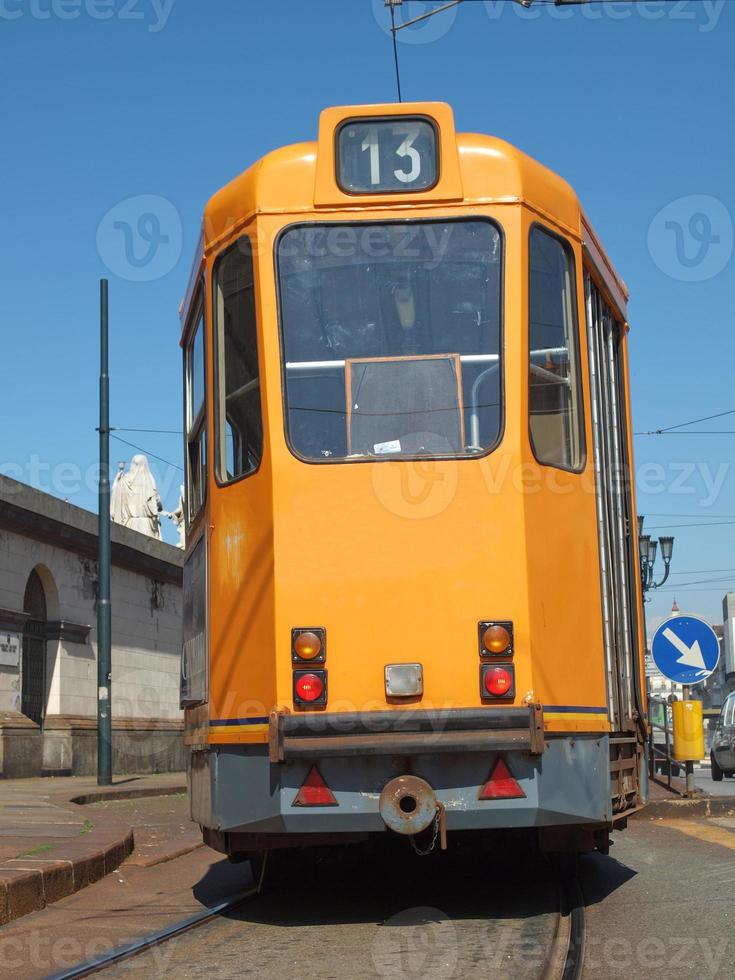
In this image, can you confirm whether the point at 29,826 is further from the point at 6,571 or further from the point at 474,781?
the point at 6,571

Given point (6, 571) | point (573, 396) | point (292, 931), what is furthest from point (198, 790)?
point (6, 571)

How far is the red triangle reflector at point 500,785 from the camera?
600cm

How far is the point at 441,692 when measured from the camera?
6.07m

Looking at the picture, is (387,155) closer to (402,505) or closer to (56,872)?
(402,505)

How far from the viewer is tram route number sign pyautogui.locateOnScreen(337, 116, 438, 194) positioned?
672 cm

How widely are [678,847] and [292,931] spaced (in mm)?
4480

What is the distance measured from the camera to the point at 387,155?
679cm

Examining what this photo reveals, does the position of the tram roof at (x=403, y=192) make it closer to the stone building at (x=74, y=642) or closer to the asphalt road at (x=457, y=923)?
the asphalt road at (x=457, y=923)

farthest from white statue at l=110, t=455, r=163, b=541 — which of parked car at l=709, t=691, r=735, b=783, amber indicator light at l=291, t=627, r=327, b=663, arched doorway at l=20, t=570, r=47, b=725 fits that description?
amber indicator light at l=291, t=627, r=327, b=663

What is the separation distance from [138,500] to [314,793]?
28.0 meters

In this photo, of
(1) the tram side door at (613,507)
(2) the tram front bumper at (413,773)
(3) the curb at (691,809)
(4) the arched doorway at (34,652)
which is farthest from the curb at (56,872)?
(4) the arched doorway at (34,652)

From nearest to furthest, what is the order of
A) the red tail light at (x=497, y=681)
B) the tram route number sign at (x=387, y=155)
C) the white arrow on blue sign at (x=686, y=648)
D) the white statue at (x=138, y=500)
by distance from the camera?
the red tail light at (x=497, y=681) → the tram route number sign at (x=387, y=155) → the white arrow on blue sign at (x=686, y=648) → the white statue at (x=138, y=500)

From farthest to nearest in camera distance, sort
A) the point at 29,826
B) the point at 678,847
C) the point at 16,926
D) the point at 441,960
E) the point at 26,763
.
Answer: the point at 26,763, the point at 29,826, the point at 678,847, the point at 16,926, the point at 441,960

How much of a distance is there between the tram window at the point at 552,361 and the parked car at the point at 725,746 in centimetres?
1995
